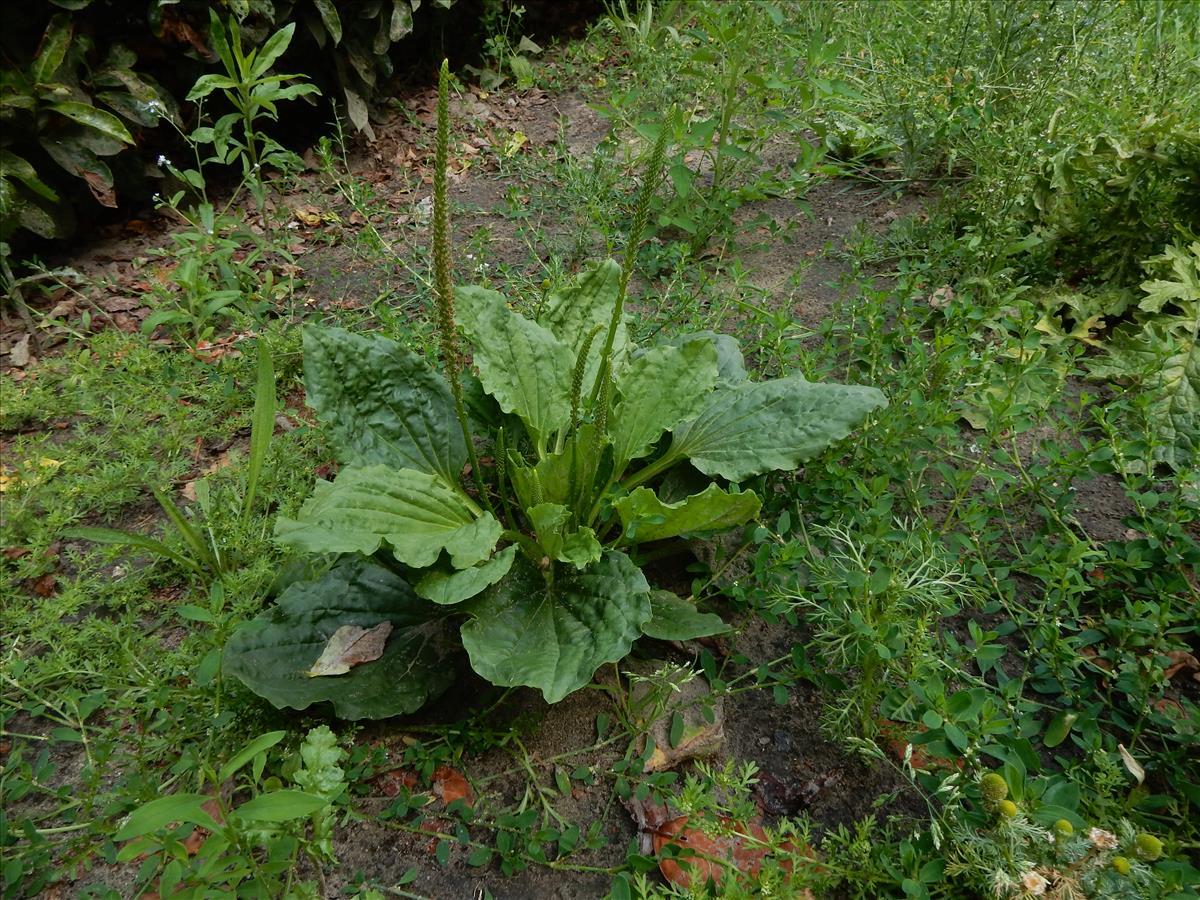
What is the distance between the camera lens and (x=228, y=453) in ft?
8.86

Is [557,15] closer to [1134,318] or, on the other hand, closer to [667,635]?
[1134,318]

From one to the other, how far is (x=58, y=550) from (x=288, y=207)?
2124 millimetres

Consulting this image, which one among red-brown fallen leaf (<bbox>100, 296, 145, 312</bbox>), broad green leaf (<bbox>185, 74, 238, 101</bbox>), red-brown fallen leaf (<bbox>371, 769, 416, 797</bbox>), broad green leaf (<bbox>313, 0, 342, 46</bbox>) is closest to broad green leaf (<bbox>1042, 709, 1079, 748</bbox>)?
red-brown fallen leaf (<bbox>371, 769, 416, 797</bbox>)

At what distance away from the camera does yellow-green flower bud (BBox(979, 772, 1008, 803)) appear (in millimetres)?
1376

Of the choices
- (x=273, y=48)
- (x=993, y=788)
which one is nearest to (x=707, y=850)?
(x=993, y=788)

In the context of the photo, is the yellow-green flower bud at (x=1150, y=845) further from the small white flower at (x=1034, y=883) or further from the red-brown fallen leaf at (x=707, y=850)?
the red-brown fallen leaf at (x=707, y=850)

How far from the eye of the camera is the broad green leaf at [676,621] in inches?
73.5

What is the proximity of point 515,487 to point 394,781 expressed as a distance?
773mm

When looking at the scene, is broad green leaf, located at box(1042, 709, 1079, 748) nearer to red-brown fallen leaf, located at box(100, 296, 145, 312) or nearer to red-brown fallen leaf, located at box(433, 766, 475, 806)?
red-brown fallen leaf, located at box(433, 766, 475, 806)

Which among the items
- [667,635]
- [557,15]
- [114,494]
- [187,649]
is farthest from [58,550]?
[557,15]

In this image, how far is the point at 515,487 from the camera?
6.98 ft

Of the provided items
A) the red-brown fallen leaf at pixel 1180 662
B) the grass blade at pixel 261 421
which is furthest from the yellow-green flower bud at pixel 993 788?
the grass blade at pixel 261 421

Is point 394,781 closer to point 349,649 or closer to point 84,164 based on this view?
point 349,649

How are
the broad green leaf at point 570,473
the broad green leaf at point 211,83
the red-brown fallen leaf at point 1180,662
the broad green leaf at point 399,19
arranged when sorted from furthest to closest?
1. the broad green leaf at point 399,19
2. the broad green leaf at point 211,83
3. the broad green leaf at point 570,473
4. the red-brown fallen leaf at point 1180,662
